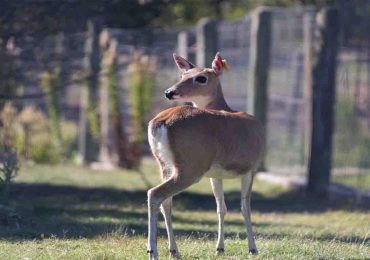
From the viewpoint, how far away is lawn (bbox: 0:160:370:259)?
8203 millimetres

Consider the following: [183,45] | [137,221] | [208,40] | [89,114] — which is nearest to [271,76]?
[208,40]

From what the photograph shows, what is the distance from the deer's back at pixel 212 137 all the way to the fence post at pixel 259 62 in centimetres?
782

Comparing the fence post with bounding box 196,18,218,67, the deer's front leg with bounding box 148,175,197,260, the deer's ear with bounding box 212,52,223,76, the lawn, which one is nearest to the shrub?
the lawn

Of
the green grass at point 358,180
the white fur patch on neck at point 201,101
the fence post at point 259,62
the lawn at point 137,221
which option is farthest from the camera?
the fence post at point 259,62

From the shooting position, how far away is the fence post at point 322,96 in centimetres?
1421

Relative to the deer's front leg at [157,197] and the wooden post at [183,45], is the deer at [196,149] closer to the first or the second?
the deer's front leg at [157,197]

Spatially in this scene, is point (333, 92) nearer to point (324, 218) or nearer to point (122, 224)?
point (324, 218)

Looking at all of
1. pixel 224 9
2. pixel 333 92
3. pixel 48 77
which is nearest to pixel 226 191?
pixel 333 92

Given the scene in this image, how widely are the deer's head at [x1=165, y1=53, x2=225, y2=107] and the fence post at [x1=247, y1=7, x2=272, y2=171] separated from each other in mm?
7134

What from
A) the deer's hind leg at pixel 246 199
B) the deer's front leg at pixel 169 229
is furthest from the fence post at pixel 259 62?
the deer's front leg at pixel 169 229

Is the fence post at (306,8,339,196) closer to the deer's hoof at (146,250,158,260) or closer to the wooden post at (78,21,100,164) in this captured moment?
Result: the wooden post at (78,21,100,164)

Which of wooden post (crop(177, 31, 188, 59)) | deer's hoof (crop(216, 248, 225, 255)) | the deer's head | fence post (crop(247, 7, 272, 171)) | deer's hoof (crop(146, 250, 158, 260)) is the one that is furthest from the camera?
wooden post (crop(177, 31, 188, 59))

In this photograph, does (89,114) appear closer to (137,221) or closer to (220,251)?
(137,221)

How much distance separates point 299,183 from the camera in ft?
49.4
